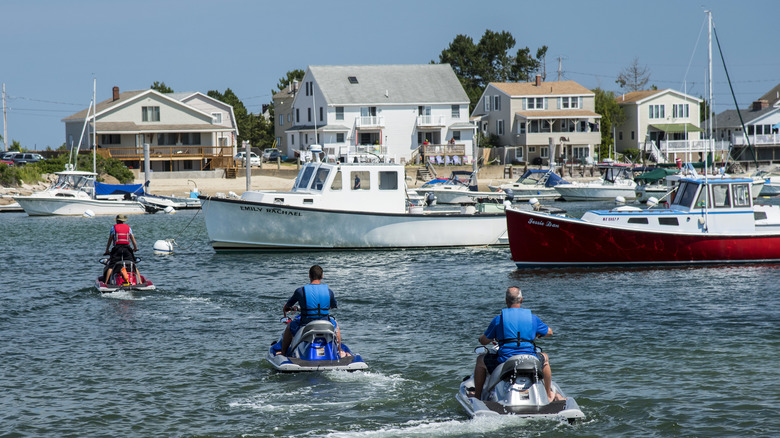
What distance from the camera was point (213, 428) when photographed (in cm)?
1139

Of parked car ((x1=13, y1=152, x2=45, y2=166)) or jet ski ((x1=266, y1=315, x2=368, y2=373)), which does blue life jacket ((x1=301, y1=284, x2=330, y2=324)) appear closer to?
jet ski ((x1=266, y1=315, x2=368, y2=373))

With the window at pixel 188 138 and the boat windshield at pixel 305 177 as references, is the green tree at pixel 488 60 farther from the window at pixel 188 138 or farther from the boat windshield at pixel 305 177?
the boat windshield at pixel 305 177

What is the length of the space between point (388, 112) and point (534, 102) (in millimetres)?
14933

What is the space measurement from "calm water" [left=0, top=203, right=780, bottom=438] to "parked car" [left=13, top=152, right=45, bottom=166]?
4386cm

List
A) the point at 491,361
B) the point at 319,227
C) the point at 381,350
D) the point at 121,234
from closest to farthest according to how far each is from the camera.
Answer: the point at 491,361
the point at 381,350
the point at 121,234
the point at 319,227

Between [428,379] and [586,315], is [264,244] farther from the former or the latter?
[428,379]

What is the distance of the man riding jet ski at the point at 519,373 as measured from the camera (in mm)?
10570

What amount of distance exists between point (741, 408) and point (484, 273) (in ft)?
43.9

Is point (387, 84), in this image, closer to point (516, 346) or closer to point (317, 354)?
point (317, 354)

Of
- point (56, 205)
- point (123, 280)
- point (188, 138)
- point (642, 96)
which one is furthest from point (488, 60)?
point (123, 280)

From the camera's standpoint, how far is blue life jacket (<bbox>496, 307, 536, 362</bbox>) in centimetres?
1057

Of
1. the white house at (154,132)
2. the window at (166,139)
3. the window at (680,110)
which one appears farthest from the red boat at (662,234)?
the window at (680,110)

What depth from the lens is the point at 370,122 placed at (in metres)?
77.6

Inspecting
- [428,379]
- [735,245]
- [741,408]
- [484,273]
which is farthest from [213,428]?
[735,245]
